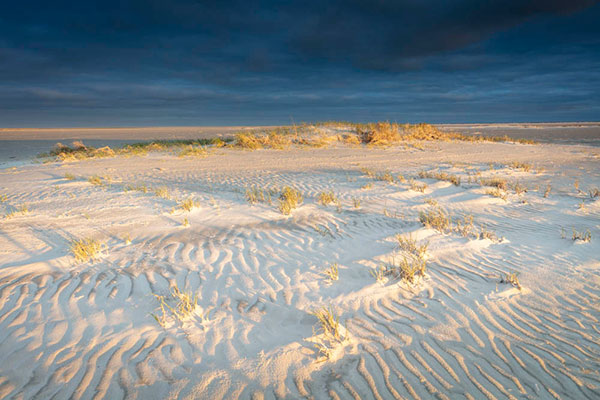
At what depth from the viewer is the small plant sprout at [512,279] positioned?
121 inches

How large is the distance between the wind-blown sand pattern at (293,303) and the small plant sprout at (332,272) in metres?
0.09

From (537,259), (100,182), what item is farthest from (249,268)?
(100,182)

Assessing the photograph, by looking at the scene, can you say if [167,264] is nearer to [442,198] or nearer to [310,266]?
[310,266]

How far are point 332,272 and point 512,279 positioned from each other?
1.82 meters

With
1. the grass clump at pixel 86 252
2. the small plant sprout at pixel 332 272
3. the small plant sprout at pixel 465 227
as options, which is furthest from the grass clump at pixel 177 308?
the small plant sprout at pixel 465 227

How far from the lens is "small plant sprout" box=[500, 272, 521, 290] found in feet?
10.1

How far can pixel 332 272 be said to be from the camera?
3.38m

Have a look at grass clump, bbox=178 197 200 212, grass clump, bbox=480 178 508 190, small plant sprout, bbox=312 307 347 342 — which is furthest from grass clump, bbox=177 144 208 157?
small plant sprout, bbox=312 307 347 342

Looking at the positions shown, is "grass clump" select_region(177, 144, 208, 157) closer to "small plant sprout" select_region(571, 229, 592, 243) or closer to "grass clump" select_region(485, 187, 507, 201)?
"grass clump" select_region(485, 187, 507, 201)

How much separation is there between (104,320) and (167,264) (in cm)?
107

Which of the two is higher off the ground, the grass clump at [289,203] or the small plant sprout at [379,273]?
the grass clump at [289,203]

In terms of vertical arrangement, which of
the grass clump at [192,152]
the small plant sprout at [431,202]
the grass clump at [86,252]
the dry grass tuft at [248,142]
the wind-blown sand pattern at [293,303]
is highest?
the dry grass tuft at [248,142]

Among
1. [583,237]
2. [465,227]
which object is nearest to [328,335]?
[465,227]

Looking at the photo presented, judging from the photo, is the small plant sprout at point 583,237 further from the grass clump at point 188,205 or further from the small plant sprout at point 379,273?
the grass clump at point 188,205
